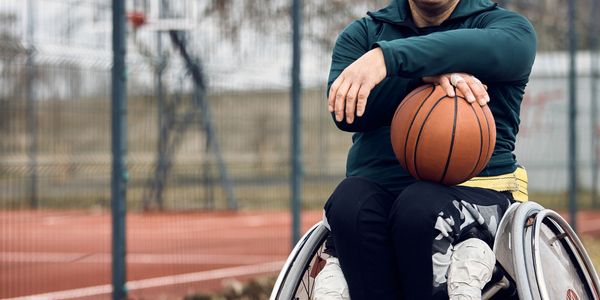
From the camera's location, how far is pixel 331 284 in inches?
132

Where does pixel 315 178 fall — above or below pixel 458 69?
below

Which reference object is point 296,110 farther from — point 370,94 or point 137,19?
point 370,94

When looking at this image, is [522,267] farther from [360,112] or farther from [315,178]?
[315,178]

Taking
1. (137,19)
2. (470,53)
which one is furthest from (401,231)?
(137,19)

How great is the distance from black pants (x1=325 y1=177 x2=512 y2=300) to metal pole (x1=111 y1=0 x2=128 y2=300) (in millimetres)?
3212

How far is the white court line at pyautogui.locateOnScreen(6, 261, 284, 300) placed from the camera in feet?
25.2

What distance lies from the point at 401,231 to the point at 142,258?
7095mm

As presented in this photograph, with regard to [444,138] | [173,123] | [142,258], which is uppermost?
[444,138]

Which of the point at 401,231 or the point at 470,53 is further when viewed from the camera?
the point at 470,53

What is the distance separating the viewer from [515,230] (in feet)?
10.8

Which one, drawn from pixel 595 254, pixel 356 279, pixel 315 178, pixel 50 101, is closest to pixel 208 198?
pixel 315 178

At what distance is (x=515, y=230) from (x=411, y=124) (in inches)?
15.8

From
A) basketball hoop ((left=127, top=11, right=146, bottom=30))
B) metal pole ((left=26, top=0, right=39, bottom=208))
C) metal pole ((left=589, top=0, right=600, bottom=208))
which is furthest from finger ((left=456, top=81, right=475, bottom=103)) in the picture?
metal pole ((left=589, top=0, right=600, bottom=208))

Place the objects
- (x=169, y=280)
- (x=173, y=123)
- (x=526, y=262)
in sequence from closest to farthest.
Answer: (x=526, y=262) < (x=169, y=280) < (x=173, y=123)
